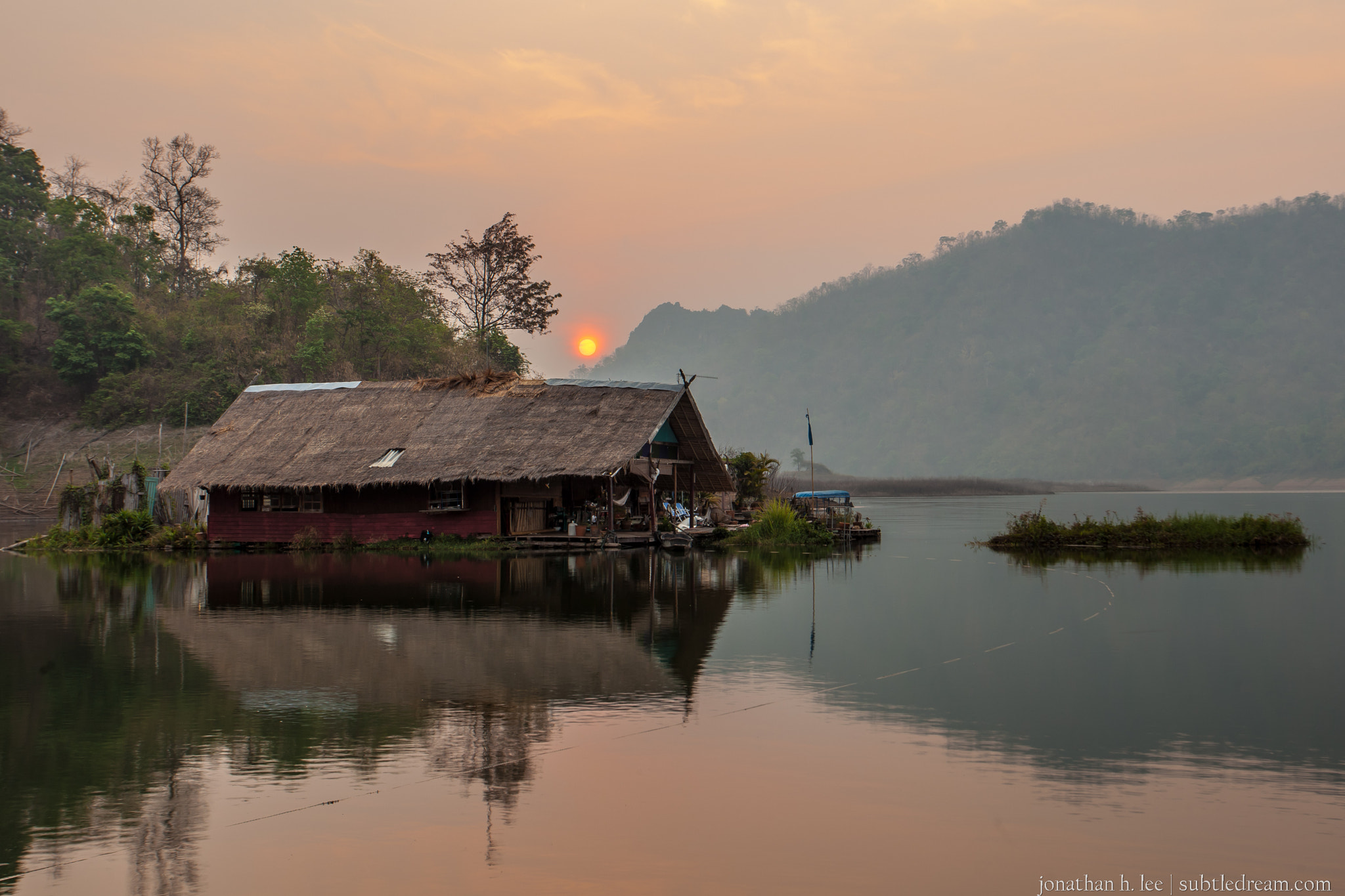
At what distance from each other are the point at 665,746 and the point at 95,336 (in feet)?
205

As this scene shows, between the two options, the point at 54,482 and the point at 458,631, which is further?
the point at 54,482

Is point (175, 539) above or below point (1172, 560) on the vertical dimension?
above

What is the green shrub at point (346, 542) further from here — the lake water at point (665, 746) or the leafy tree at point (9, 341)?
the leafy tree at point (9, 341)

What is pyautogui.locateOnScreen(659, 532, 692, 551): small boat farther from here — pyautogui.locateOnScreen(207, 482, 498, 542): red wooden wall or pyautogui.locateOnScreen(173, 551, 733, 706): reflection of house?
pyautogui.locateOnScreen(173, 551, 733, 706): reflection of house

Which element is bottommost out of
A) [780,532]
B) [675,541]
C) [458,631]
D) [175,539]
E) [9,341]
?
[458,631]

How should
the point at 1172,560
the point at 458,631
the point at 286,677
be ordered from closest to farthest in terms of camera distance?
the point at 286,677 < the point at 458,631 < the point at 1172,560

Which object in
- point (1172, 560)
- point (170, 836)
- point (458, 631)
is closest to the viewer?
point (170, 836)

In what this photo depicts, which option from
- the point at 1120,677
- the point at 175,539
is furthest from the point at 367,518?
the point at 1120,677

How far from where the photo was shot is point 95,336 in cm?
6200

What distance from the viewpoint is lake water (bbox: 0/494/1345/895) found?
258 inches

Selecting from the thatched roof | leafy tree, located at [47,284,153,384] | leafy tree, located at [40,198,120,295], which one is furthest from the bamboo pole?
the thatched roof

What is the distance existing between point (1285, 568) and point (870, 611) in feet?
44.9

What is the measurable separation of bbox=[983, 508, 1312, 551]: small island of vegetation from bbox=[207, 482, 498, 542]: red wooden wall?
15.7 metres

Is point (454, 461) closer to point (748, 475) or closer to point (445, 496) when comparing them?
point (445, 496)
